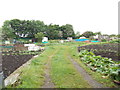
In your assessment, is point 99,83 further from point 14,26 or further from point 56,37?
point 14,26

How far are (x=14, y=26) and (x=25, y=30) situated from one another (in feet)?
14.0

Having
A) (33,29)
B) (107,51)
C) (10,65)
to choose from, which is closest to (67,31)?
(33,29)

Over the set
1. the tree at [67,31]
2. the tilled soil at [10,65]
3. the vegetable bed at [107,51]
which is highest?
the tree at [67,31]

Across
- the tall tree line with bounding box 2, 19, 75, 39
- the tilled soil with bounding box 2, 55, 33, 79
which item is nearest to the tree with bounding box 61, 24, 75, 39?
the tall tree line with bounding box 2, 19, 75, 39

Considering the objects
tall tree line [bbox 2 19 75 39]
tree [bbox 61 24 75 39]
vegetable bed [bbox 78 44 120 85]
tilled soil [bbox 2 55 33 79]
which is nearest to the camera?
vegetable bed [bbox 78 44 120 85]

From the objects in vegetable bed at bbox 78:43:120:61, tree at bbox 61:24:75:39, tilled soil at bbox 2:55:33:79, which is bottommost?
vegetable bed at bbox 78:43:120:61

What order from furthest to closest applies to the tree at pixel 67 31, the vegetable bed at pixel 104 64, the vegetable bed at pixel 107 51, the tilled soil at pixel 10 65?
the tree at pixel 67 31
the vegetable bed at pixel 107 51
the tilled soil at pixel 10 65
the vegetable bed at pixel 104 64

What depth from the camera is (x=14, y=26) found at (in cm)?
4416

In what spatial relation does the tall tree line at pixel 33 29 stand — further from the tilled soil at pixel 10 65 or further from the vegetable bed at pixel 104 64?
the vegetable bed at pixel 104 64

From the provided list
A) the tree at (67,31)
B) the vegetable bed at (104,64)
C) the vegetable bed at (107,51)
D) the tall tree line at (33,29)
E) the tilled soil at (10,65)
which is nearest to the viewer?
the vegetable bed at (104,64)

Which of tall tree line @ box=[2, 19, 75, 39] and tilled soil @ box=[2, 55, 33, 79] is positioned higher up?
tall tree line @ box=[2, 19, 75, 39]

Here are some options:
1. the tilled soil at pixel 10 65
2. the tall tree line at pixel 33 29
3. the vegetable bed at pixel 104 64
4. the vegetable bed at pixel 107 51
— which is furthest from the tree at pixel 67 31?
the tilled soil at pixel 10 65

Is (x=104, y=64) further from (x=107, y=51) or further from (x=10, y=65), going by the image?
(x=107, y=51)

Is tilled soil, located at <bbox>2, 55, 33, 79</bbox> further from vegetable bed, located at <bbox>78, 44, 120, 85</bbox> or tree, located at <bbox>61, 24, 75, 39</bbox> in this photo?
tree, located at <bbox>61, 24, 75, 39</bbox>
